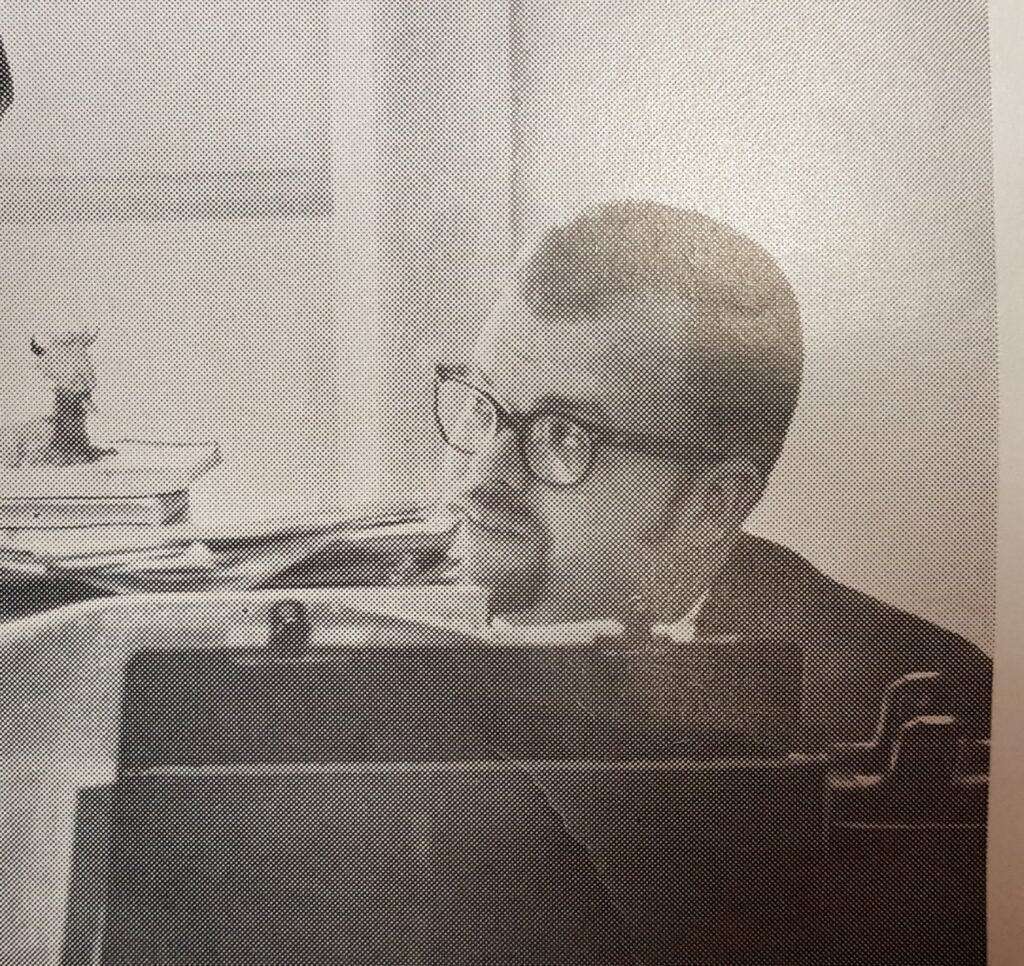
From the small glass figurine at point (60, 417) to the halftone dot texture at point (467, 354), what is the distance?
2cm

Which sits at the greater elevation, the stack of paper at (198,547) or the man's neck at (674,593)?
the stack of paper at (198,547)

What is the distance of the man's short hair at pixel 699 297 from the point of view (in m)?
0.89

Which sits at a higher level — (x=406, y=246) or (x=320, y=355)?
(x=406, y=246)

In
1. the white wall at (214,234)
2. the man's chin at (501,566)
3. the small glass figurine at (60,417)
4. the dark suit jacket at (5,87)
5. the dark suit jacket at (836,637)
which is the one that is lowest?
the dark suit jacket at (836,637)

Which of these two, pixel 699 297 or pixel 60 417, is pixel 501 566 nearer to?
pixel 699 297

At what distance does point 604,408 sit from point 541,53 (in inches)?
14.7

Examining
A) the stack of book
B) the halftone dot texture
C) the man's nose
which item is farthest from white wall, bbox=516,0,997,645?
the stack of book

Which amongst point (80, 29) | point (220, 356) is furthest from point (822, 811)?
point (80, 29)

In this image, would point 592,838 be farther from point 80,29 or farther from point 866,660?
point 80,29

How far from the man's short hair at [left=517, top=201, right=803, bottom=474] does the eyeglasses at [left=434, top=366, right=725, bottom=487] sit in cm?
6

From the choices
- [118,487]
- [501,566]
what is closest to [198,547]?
[118,487]

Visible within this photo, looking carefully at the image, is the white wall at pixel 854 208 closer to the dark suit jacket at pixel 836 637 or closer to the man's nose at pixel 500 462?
the dark suit jacket at pixel 836 637

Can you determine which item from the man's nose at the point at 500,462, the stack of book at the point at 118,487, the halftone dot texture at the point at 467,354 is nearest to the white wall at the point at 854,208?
the halftone dot texture at the point at 467,354

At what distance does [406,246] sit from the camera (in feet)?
2.91
